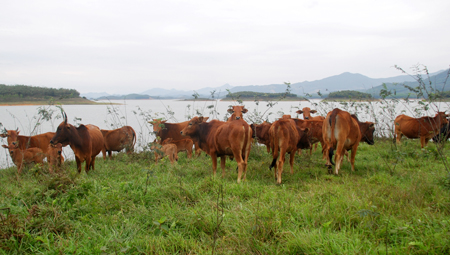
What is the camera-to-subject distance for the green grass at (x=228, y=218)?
3756mm

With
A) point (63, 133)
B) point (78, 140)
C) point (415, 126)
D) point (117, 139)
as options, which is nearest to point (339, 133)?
point (415, 126)

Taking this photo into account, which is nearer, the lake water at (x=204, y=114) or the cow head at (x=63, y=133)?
the cow head at (x=63, y=133)

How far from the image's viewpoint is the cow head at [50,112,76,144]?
25.9 feet

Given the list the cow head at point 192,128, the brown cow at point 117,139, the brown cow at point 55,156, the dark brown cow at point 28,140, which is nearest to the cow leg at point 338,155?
the cow head at point 192,128

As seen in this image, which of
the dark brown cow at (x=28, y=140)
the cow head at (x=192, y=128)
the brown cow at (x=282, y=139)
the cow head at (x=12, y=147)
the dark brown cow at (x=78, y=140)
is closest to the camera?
the brown cow at (x=282, y=139)

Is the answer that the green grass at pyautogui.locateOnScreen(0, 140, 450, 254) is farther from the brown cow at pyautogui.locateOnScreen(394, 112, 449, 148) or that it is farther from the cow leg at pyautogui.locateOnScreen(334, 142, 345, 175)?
the brown cow at pyautogui.locateOnScreen(394, 112, 449, 148)

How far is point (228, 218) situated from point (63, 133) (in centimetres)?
562

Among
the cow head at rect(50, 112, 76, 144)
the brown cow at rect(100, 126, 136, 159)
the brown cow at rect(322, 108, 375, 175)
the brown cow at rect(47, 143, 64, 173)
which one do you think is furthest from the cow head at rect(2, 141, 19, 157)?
the brown cow at rect(322, 108, 375, 175)

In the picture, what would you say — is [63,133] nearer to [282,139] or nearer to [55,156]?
[55,156]

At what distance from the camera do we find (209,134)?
8344 mm

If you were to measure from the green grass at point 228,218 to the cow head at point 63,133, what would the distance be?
6.91 feet

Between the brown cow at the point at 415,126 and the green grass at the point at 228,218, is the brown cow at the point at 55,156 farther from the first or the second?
the brown cow at the point at 415,126

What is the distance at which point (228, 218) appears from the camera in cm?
454

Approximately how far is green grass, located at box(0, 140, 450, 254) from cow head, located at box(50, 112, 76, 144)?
2106mm
